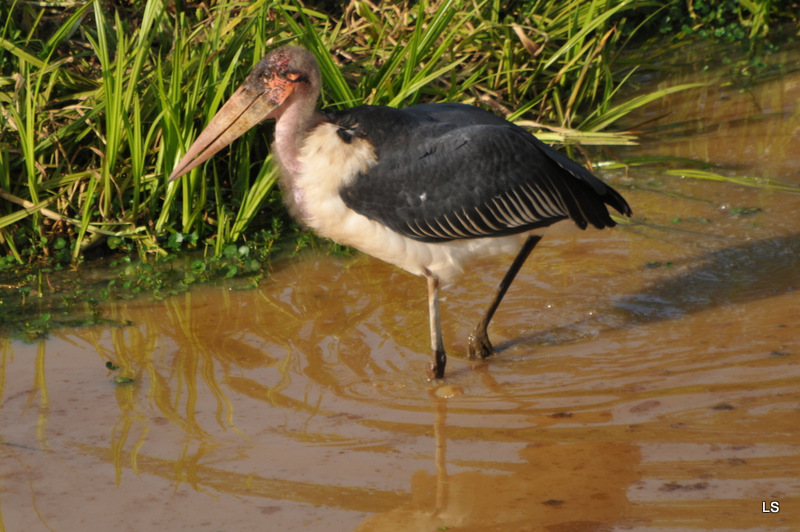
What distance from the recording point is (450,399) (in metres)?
3.53

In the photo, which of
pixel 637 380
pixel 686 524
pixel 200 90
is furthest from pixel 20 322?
pixel 686 524

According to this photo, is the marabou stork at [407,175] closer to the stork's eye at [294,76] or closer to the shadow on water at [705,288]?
the stork's eye at [294,76]

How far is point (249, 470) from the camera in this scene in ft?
9.91

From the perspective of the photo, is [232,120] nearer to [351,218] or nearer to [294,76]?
[294,76]

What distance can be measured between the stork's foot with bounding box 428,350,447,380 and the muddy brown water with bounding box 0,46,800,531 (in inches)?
3.0

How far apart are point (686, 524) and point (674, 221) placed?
260cm

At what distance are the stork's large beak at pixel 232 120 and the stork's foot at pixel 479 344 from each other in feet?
3.88

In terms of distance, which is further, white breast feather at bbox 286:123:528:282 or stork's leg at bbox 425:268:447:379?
stork's leg at bbox 425:268:447:379

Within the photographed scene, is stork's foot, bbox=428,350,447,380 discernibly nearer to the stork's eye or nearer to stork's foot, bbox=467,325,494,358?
stork's foot, bbox=467,325,494,358

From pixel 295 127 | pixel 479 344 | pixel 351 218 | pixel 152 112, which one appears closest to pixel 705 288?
pixel 479 344

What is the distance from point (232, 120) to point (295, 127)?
Result: 314mm

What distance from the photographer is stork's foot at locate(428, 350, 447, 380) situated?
363 centimetres

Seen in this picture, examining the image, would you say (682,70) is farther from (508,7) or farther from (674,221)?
(674,221)

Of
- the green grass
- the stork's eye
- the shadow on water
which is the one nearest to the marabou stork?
the stork's eye
